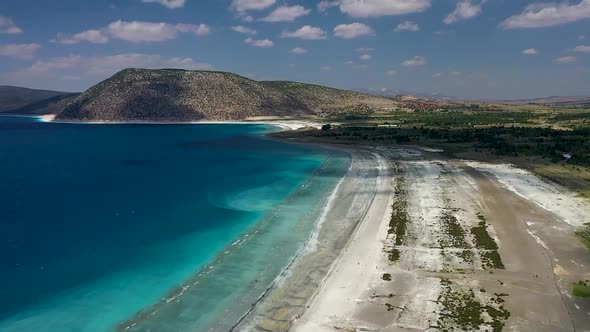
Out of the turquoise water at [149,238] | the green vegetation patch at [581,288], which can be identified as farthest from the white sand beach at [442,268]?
the turquoise water at [149,238]

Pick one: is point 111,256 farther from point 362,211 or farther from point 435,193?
point 435,193

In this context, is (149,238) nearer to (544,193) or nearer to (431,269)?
(431,269)

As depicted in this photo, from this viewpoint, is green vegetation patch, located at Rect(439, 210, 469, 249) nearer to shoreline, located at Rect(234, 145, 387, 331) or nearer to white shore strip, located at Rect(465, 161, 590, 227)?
shoreline, located at Rect(234, 145, 387, 331)

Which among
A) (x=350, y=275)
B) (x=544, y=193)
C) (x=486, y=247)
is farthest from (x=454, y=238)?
(x=544, y=193)

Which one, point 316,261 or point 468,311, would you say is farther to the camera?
point 316,261

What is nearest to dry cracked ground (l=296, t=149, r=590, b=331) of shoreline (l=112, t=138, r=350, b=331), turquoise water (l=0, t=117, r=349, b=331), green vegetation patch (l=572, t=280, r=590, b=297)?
green vegetation patch (l=572, t=280, r=590, b=297)

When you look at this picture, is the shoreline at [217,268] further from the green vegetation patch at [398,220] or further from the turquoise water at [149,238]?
the green vegetation patch at [398,220]
